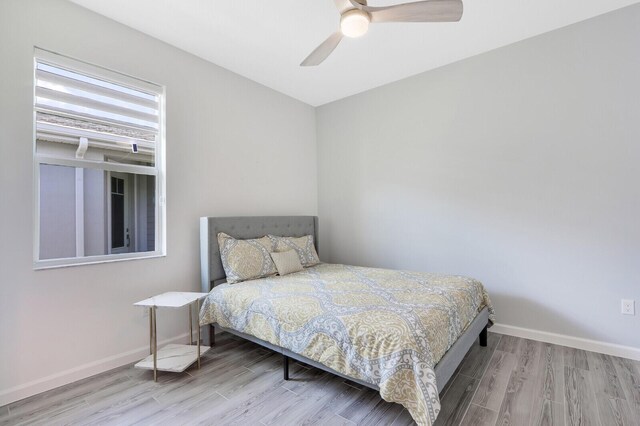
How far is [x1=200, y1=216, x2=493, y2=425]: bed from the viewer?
150 centimetres

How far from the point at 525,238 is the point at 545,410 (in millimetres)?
1504

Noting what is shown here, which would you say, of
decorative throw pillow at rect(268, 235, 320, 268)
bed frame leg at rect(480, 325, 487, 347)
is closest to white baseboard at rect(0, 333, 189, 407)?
decorative throw pillow at rect(268, 235, 320, 268)

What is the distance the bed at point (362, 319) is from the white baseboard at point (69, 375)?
23.9 inches

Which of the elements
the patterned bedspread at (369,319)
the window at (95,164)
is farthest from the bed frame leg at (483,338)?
the window at (95,164)

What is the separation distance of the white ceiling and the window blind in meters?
0.55

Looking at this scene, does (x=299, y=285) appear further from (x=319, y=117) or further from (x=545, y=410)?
(x=319, y=117)

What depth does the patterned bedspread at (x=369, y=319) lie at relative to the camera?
4.91 ft

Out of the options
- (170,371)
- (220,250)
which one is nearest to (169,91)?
(220,250)

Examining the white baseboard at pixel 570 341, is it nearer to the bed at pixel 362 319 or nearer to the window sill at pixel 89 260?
the bed at pixel 362 319

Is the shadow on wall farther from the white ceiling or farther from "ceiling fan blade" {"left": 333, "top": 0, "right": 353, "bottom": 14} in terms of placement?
"ceiling fan blade" {"left": 333, "top": 0, "right": 353, "bottom": 14}

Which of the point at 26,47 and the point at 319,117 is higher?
the point at 319,117

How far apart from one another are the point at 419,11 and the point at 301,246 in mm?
2450

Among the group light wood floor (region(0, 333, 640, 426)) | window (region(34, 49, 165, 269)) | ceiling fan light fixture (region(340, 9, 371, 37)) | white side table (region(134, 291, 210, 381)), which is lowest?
light wood floor (region(0, 333, 640, 426))

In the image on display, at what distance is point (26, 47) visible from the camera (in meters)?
1.98
